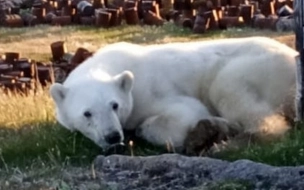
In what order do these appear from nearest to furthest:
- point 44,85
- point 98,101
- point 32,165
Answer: point 32,165
point 98,101
point 44,85

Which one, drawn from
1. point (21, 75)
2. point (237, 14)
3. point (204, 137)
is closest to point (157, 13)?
point (237, 14)

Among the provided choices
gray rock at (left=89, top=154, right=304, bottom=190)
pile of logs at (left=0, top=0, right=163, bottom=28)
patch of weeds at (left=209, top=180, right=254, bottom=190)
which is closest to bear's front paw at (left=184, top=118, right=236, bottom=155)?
gray rock at (left=89, top=154, right=304, bottom=190)

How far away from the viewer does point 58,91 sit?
8219mm

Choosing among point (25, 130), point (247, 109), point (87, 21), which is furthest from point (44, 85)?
point (87, 21)

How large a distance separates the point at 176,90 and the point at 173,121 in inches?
20.4

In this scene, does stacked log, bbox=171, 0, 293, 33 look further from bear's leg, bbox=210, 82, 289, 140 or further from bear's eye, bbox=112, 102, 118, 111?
bear's eye, bbox=112, 102, 118, 111

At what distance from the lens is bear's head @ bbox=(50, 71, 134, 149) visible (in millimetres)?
7781

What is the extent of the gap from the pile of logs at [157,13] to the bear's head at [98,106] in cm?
1000

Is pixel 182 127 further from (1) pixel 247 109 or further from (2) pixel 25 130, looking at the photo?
(2) pixel 25 130

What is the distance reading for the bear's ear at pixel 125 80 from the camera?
26.5 feet

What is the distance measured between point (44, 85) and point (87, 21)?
23.4ft

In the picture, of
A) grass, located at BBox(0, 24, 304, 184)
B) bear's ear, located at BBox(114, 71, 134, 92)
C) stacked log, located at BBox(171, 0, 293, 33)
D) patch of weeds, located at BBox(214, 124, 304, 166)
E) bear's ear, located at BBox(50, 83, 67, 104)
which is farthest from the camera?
stacked log, located at BBox(171, 0, 293, 33)

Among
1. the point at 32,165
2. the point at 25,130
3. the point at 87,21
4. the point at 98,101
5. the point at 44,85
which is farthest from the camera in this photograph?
the point at 87,21

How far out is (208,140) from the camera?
764cm
